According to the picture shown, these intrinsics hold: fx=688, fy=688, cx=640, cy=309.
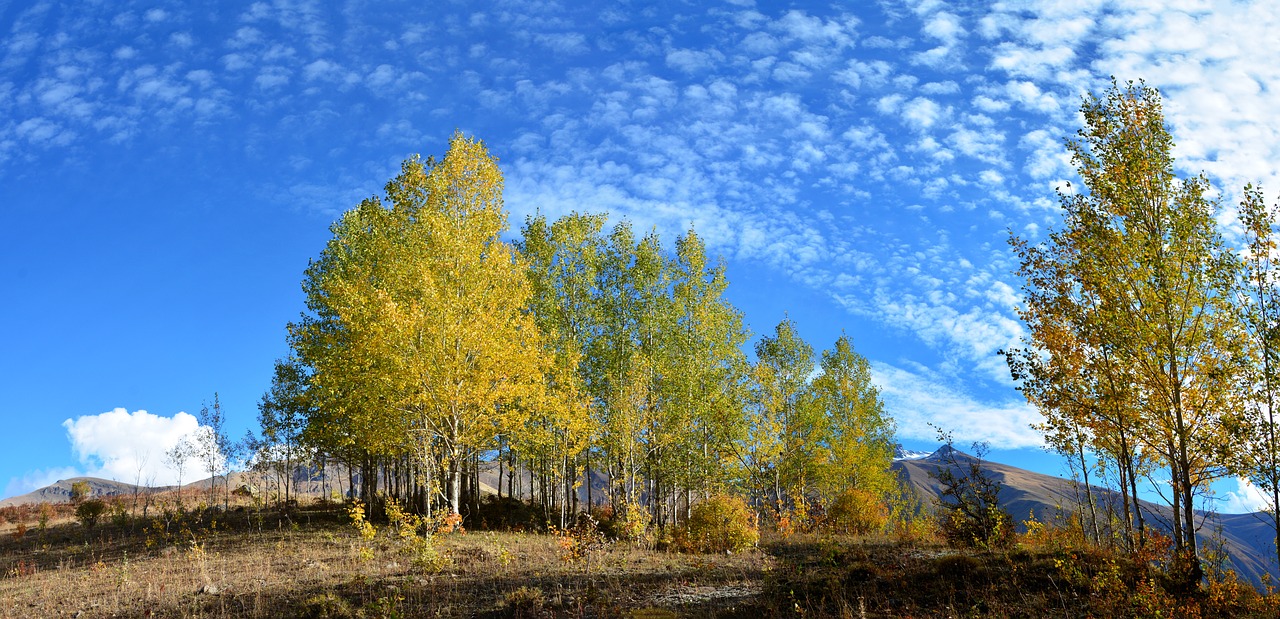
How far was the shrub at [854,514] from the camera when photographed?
3059 centimetres

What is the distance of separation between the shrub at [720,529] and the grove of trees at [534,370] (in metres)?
1.63

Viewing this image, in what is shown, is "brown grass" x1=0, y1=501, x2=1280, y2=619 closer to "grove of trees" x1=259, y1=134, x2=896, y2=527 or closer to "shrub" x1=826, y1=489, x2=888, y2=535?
"grove of trees" x1=259, y1=134, x2=896, y2=527

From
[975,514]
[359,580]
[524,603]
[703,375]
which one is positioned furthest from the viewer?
[703,375]

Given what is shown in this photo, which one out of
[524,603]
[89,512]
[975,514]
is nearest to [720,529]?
[975,514]

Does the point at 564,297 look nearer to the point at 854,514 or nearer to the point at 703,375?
the point at 703,375

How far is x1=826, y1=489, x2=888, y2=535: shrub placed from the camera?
30594 millimetres

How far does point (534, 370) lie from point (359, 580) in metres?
7.59

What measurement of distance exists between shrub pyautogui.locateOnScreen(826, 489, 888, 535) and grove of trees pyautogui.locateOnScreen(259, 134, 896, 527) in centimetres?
226

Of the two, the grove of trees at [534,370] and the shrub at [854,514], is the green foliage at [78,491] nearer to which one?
the grove of trees at [534,370]

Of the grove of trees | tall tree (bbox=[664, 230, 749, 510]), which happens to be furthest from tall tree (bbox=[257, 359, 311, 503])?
tall tree (bbox=[664, 230, 749, 510])

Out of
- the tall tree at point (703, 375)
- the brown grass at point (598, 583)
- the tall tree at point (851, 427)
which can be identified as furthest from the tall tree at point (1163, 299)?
the tall tree at point (851, 427)

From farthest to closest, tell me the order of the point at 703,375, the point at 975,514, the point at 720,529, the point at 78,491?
1. the point at 78,491
2. the point at 703,375
3. the point at 720,529
4. the point at 975,514

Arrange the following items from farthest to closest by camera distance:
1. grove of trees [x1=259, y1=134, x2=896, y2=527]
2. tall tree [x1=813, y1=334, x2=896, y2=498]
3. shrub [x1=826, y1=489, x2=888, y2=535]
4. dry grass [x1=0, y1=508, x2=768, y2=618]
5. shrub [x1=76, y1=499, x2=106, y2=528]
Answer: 1. tall tree [x1=813, y1=334, x2=896, y2=498]
2. shrub [x1=826, y1=489, x2=888, y2=535]
3. shrub [x1=76, y1=499, x2=106, y2=528]
4. grove of trees [x1=259, y1=134, x2=896, y2=527]
5. dry grass [x1=0, y1=508, x2=768, y2=618]

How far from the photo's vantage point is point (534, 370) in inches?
785
